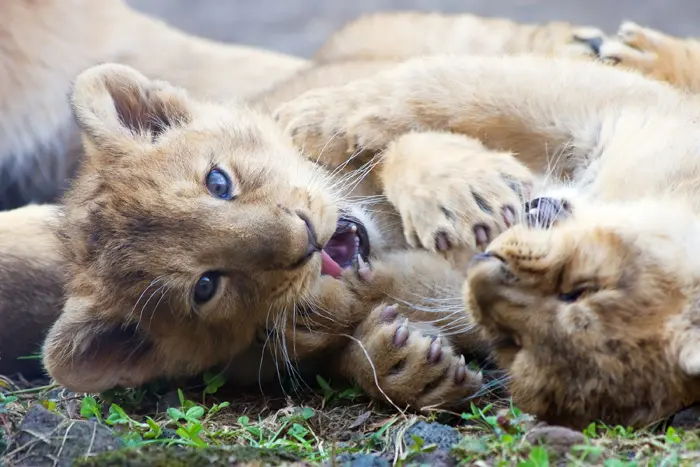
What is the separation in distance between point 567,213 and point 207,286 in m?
1.30

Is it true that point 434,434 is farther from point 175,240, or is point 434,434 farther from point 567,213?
point 175,240

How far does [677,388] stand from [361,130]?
5.78 feet

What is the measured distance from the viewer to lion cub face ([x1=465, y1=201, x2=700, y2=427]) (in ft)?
9.21

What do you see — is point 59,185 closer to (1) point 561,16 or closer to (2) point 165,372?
(2) point 165,372

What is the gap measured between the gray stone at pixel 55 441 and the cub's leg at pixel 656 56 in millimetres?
3224

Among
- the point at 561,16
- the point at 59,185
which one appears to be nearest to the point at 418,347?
the point at 59,185

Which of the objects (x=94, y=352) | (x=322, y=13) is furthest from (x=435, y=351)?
(x=322, y=13)

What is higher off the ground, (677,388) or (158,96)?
(158,96)

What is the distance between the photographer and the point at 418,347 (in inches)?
137

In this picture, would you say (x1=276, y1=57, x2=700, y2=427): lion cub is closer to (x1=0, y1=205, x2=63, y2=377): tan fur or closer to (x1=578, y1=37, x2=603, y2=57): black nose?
(x1=578, y1=37, x2=603, y2=57): black nose

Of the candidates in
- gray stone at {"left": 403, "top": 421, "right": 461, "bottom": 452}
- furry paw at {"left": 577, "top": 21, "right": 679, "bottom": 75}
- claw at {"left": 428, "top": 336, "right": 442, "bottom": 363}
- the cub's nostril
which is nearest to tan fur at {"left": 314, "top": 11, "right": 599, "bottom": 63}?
furry paw at {"left": 577, "top": 21, "right": 679, "bottom": 75}

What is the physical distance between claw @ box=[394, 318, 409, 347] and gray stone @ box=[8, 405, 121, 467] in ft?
3.64

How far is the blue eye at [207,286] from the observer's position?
11.5ft

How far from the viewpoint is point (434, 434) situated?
2982 millimetres
